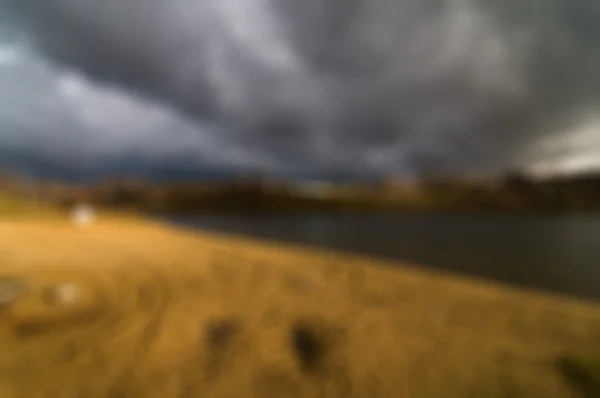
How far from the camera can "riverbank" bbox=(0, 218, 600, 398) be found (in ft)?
8.71

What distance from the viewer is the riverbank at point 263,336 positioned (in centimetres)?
266

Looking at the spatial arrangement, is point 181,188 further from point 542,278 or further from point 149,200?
point 542,278

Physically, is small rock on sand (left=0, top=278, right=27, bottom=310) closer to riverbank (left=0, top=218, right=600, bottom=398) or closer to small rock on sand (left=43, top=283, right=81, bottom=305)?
riverbank (left=0, top=218, right=600, bottom=398)

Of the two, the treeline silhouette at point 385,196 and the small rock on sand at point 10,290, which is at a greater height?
the treeline silhouette at point 385,196

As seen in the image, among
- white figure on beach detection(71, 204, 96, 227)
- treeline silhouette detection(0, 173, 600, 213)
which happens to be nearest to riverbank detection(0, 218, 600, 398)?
white figure on beach detection(71, 204, 96, 227)

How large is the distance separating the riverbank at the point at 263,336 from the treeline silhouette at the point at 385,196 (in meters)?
90.3

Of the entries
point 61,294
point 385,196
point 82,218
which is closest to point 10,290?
point 61,294

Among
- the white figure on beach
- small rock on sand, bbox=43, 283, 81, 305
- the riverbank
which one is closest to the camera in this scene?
the riverbank

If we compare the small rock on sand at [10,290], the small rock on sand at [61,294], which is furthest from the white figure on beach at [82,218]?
the small rock on sand at [61,294]

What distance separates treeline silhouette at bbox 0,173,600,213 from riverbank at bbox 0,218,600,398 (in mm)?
90260

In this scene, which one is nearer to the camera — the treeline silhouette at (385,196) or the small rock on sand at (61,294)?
the small rock on sand at (61,294)

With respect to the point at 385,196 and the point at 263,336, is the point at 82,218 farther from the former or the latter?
the point at 385,196

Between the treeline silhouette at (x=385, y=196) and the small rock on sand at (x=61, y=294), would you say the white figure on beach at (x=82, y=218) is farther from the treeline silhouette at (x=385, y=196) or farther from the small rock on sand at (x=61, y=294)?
the treeline silhouette at (x=385, y=196)

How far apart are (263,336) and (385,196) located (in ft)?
382
